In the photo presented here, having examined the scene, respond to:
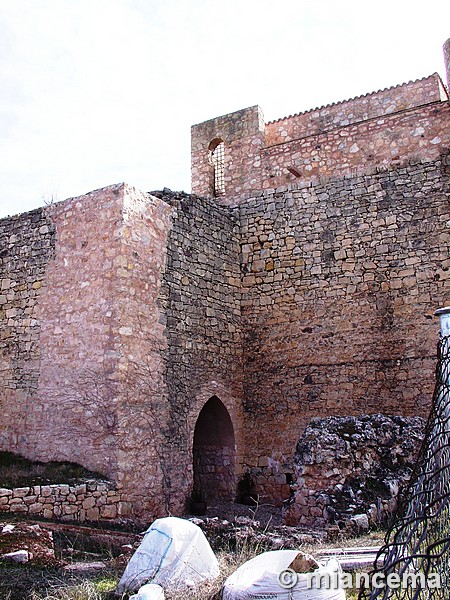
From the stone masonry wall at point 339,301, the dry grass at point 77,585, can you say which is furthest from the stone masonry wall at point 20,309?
the dry grass at point 77,585

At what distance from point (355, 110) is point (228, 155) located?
106 inches

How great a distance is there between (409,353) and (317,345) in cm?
167

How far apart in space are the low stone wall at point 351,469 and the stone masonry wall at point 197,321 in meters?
2.16

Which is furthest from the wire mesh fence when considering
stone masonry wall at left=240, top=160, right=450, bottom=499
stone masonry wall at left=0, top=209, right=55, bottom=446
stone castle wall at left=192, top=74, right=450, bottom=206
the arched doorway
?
stone castle wall at left=192, top=74, right=450, bottom=206

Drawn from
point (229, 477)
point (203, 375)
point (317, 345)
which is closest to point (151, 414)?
point (203, 375)

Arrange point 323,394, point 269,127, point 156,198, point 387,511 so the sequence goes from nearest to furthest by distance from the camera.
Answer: point 387,511 → point 156,198 → point 323,394 → point 269,127

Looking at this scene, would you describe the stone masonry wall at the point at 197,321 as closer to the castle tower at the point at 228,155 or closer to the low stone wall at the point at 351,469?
the castle tower at the point at 228,155

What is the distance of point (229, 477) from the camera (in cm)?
1116

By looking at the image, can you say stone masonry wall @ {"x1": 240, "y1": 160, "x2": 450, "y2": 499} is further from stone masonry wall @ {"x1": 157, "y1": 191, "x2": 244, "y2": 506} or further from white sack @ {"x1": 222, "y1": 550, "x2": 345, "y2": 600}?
white sack @ {"x1": 222, "y1": 550, "x2": 345, "y2": 600}

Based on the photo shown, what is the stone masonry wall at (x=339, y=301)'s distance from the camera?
10.4 metres

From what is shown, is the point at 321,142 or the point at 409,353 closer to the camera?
the point at 409,353

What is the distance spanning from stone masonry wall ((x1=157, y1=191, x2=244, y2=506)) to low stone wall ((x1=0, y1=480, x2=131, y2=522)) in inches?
53.8

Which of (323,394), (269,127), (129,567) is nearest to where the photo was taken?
(129,567)

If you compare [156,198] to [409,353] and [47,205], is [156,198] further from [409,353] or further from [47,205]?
[409,353]
